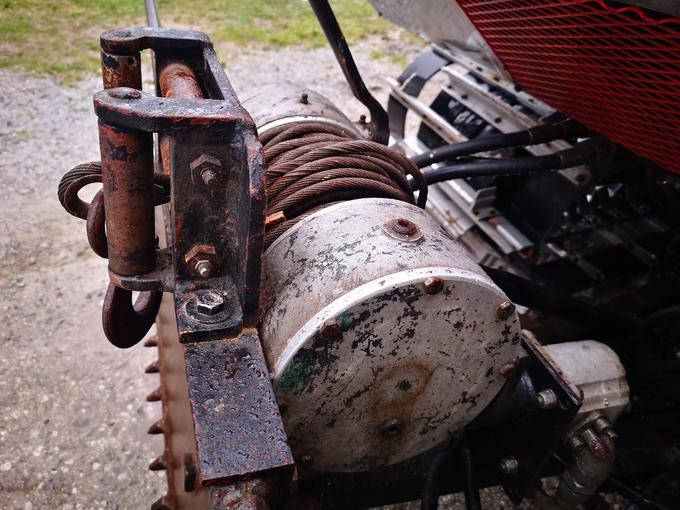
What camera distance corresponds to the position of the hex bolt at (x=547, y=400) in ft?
4.59

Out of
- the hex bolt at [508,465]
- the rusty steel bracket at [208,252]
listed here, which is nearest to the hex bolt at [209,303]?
the rusty steel bracket at [208,252]

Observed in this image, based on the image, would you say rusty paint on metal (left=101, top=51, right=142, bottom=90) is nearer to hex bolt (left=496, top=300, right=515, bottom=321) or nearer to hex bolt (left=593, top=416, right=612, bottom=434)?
hex bolt (left=496, top=300, right=515, bottom=321)

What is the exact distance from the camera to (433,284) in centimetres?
109

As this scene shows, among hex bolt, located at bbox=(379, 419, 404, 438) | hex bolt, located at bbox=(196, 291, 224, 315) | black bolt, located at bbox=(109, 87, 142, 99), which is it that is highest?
black bolt, located at bbox=(109, 87, 142, 99)

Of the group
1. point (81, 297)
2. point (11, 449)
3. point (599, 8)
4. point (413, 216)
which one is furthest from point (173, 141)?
point (81, 297)

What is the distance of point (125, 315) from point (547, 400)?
0.98 m

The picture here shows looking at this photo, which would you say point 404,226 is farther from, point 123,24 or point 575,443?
point 123,24

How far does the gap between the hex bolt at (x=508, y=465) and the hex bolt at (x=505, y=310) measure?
54cm

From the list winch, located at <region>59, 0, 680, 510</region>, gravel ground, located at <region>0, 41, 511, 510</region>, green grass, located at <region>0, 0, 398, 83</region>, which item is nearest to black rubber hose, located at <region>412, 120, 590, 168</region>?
winch, located at <region>59, 0, 680, 510</region>

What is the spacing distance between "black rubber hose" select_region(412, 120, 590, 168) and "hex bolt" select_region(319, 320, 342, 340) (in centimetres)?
107

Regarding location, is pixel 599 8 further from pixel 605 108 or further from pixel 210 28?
pixel 210 28

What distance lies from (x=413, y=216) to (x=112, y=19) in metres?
5.70

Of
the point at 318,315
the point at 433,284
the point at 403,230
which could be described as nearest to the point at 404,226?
the point at 403,230

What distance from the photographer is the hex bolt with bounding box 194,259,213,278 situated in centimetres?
112
